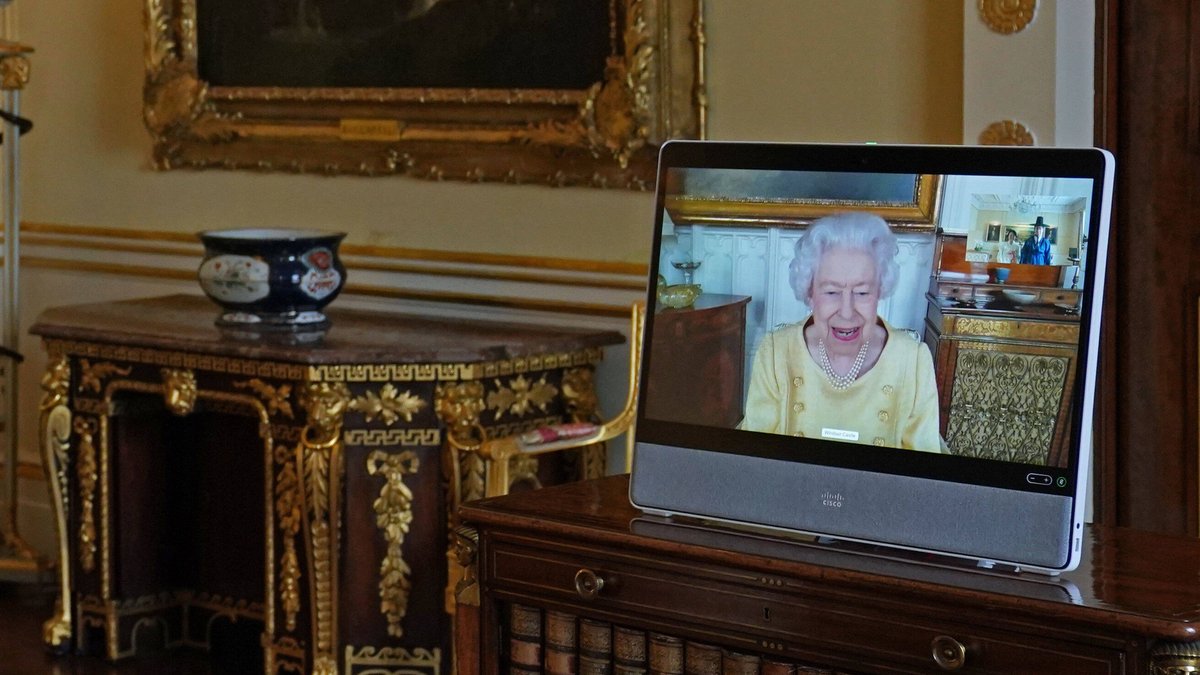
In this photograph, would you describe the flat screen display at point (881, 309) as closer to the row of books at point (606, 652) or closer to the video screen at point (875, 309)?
the video screen at point (875, 309)

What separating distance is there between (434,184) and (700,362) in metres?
2.06

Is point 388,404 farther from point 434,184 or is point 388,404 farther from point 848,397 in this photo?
point 848,397

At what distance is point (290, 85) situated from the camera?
466cm

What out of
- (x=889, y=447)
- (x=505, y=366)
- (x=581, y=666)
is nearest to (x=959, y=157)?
(x=889, y=447)

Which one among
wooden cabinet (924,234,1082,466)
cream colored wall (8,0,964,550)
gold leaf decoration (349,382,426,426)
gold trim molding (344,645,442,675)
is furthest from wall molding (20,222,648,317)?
wooden cabinet (924,234,1082,466)

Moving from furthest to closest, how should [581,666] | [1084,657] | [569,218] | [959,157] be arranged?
[569,218], [581,666], [959,157], [1084,657]

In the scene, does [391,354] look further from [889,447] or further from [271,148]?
[889,447]

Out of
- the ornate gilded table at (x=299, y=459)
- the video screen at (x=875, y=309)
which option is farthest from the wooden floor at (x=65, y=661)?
the video screen at (x=875, y=309)

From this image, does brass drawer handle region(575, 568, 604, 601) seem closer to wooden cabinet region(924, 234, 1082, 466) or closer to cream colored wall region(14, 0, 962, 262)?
wooden cabinet region(924, 234, 1082, 466)

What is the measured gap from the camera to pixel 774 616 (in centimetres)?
233

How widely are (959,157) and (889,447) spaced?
41cm

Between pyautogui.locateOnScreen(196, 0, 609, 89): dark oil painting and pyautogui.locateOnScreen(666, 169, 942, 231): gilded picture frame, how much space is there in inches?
61.1

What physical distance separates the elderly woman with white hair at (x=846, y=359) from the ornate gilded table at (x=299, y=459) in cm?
141

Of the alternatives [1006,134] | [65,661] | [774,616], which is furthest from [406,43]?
[774,616]
